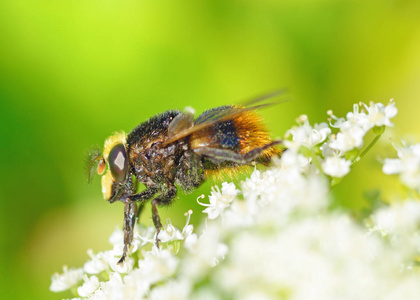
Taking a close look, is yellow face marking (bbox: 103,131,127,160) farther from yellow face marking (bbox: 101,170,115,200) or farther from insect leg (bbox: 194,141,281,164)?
insect leg (bbox: 194,141,281,164)

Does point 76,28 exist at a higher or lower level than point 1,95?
higher

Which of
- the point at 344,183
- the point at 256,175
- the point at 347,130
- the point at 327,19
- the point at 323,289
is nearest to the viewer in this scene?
the point at 323,289

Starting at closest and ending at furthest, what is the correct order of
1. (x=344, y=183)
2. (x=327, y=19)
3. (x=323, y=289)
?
(x=323, y=289)
(x=344, y=183)
(x=327, y=19)

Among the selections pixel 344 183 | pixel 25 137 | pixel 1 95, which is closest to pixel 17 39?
pixel 1 95

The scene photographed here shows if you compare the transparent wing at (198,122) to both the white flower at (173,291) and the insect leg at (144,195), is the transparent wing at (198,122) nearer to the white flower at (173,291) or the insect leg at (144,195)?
the insect leg at (144,195)

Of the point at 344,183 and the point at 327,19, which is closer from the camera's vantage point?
the point at 344,183

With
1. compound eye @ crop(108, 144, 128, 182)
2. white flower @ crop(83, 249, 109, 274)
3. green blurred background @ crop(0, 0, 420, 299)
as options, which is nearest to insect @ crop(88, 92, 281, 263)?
compound eye @ crop(108, 144, 128, 182)

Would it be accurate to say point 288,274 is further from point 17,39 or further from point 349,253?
point 17,39
